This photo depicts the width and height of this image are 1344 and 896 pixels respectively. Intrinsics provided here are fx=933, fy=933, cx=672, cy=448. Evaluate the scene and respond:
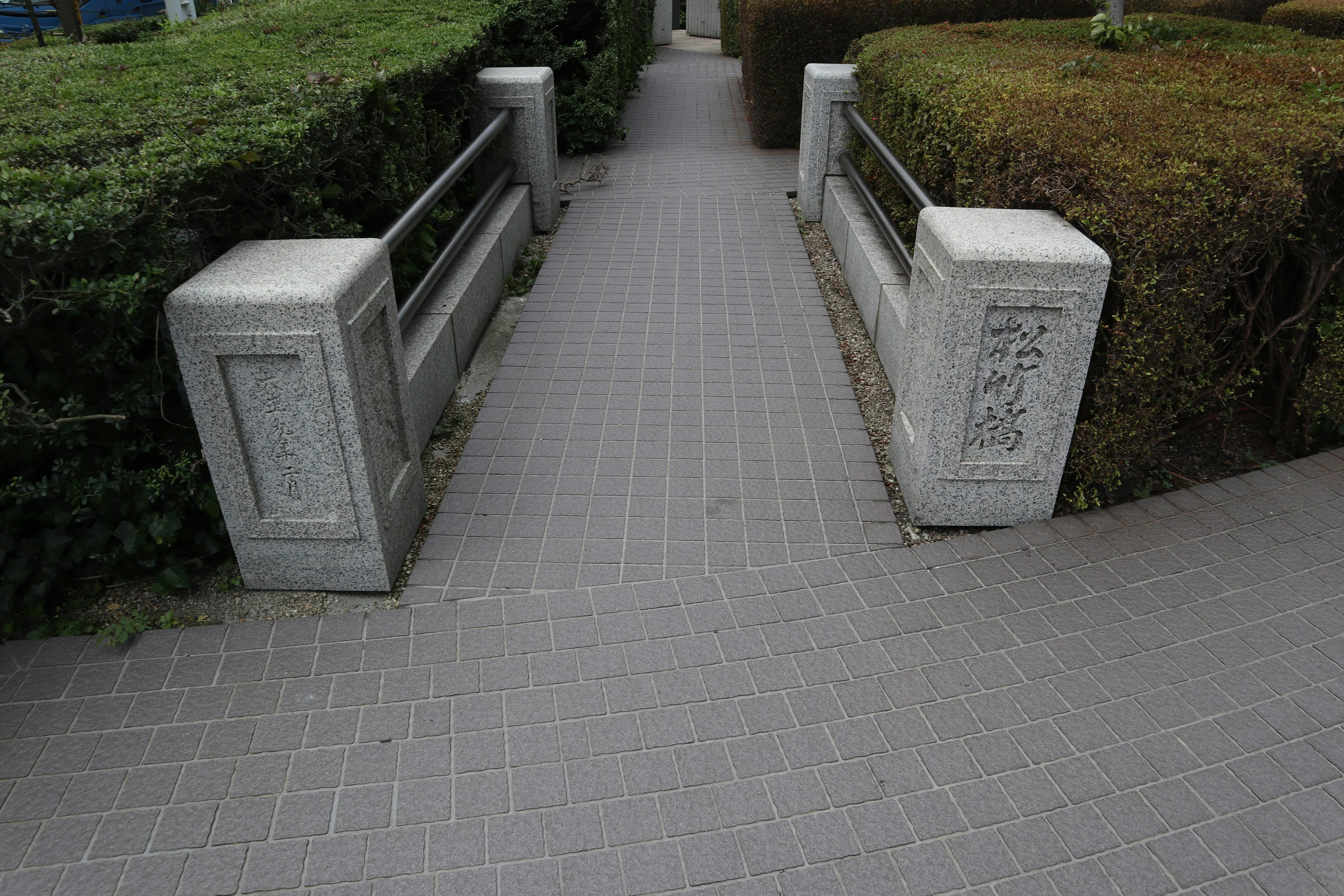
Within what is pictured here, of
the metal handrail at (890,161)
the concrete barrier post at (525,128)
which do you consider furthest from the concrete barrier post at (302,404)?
the concrete barrier post at (525,128)

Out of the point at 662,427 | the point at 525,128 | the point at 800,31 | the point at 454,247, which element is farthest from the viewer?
the point at 800,31

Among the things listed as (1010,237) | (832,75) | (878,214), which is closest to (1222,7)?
(832,75)

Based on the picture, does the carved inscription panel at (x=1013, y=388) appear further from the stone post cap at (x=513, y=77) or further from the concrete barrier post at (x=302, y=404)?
the stone post cap at (x=513, y=77)

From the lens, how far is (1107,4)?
8.98 meters

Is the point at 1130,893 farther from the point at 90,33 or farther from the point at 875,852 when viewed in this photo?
the point at 90,33

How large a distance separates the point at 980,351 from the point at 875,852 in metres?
2.04

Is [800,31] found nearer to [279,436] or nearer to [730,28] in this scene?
[730,28]

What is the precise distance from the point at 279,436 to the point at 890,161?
4.22 meters

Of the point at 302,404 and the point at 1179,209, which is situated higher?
the point at 1179,209

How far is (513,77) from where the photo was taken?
7.66 m

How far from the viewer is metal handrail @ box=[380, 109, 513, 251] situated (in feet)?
15.3

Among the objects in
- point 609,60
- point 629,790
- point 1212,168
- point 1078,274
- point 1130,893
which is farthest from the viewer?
point 609,60

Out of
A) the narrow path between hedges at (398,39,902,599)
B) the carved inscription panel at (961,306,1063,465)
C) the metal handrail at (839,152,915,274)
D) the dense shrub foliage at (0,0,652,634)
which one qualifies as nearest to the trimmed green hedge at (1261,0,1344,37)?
the metal handrail at (839,152,915,274)

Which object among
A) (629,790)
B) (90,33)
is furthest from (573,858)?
(90,33)
